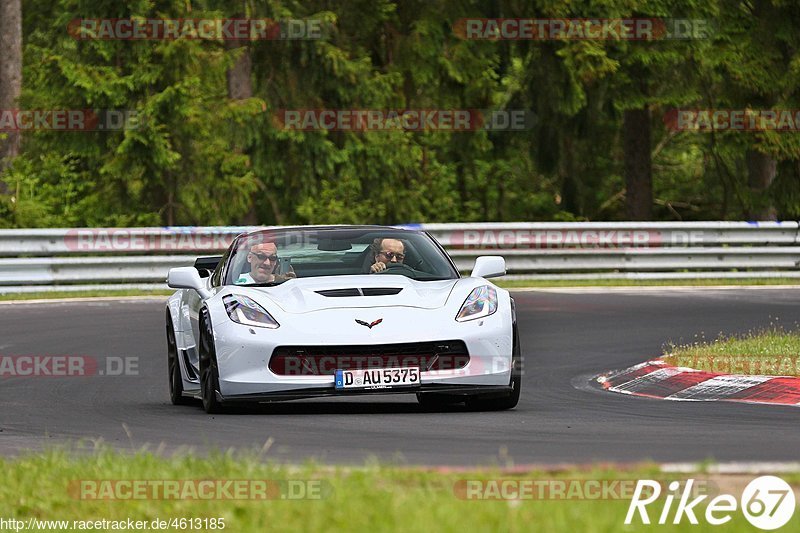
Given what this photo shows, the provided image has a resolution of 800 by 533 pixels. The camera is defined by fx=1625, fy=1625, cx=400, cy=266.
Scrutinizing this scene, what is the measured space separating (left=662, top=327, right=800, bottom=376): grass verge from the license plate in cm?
362

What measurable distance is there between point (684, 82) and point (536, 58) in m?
A: 3.13

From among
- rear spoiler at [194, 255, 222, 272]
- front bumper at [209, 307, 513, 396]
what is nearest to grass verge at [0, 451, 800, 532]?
front bumper at [209, 307, 513, 396]

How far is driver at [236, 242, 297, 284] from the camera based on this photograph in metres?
11.5

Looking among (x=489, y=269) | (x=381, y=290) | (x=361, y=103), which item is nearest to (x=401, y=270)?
(x=489, y=269)

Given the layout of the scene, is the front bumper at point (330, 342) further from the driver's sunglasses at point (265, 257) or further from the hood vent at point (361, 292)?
the driver's sunglasses at point (265, 257)

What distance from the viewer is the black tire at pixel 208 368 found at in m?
10.8

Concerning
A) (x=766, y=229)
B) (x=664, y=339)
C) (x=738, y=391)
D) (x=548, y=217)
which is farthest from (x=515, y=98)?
(x=738, y=391)

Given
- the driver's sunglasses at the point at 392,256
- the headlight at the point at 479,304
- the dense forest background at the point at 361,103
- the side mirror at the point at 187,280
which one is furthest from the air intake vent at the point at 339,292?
the dense forest background at the point at 361,103

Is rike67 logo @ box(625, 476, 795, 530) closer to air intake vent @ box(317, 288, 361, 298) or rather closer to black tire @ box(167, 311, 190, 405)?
air intake vent @ box(317, 288, 361, 298)

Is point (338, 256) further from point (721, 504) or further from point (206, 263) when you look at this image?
point (721, 504)

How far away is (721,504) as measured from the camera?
20.0 feet

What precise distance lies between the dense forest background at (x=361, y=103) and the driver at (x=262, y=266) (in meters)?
16.9

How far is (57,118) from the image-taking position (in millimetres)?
29625

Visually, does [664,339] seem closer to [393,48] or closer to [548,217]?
[393,48]
